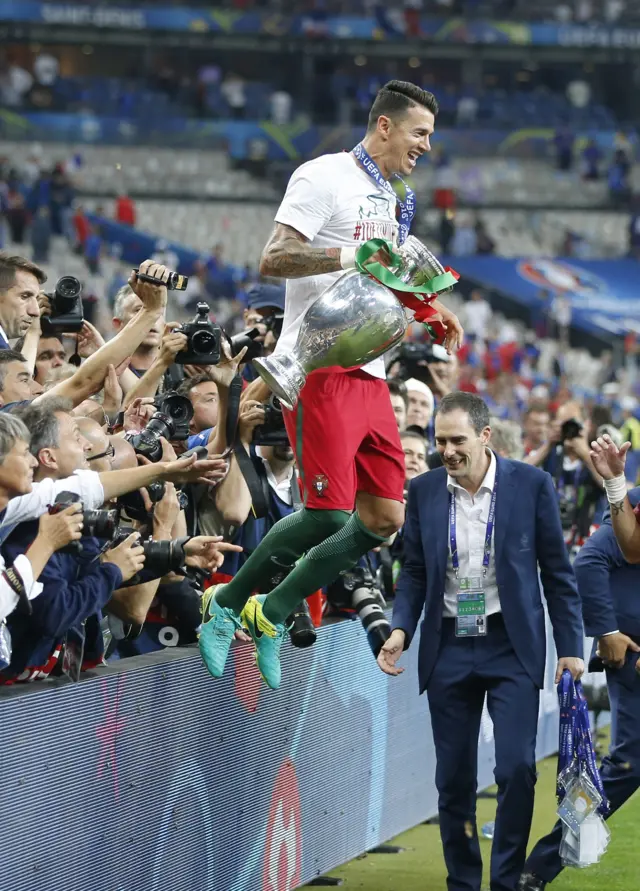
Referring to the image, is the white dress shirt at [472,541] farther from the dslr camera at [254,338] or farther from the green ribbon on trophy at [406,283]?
the dslr camera at [254,338]

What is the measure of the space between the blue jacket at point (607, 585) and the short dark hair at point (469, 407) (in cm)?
79

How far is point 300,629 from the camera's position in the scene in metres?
4.89

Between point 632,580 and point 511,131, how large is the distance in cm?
2889

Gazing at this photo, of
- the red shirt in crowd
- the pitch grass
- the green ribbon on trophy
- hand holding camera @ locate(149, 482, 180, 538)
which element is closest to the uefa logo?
the pitch grass

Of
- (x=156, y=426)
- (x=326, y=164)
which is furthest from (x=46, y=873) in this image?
(x=326, y=164)

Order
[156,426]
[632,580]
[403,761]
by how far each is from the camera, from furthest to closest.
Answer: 1. [403,761]
2. [632,580]
3. [156,426]

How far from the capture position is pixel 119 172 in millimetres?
30219

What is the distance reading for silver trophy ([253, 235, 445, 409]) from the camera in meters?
4.48

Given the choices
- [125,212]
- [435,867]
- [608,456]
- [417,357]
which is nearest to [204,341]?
[608,456]

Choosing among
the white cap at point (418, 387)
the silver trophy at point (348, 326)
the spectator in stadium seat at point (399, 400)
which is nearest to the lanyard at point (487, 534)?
the silver trophy at point (348, 326)

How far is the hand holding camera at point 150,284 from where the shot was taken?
5008 mm

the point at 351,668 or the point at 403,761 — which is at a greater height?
the point at 351,668

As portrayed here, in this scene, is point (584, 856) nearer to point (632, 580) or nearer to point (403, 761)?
point (632, 580)

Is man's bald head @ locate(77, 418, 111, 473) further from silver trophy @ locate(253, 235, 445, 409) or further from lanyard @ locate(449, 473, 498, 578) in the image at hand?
lanyard @ locate(449, 473, 498, 578)
